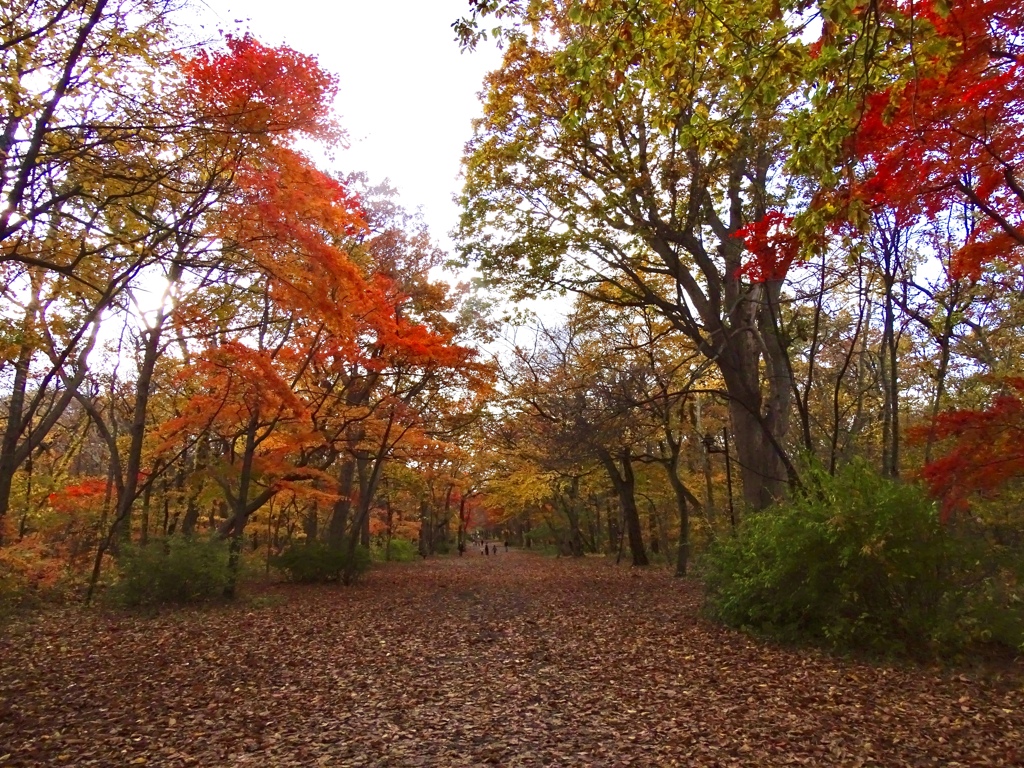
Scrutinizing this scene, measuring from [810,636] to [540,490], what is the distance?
18.1 m

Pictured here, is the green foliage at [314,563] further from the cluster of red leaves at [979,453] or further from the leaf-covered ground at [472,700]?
the cluster of red leaves at [979,453]

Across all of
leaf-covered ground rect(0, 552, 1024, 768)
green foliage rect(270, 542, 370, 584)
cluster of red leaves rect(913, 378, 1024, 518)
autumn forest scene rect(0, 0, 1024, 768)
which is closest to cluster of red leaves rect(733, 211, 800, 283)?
autumn forest scene rect(0, 0, 1024, 768)

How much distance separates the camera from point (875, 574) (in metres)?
6.98

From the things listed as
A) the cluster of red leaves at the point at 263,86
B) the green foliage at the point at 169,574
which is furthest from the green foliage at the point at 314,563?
the cluster of red leaves at the point at 263,86

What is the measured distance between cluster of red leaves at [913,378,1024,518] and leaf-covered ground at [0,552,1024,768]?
1956 mm

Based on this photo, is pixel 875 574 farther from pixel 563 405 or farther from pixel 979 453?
pixel 563 405

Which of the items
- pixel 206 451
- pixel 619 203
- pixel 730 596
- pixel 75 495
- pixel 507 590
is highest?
pixel 619 203

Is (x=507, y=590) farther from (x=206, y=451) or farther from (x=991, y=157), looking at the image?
A: (x=991, y=157)

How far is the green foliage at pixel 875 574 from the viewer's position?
6734mm

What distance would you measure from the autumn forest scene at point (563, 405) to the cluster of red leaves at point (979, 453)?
3 centimetres

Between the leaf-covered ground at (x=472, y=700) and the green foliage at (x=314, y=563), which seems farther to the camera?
the green foliage at (x=314, y=563)

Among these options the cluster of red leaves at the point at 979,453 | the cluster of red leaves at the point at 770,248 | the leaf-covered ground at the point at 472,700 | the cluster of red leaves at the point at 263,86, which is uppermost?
the cluster of red leaves at the point at 263,86

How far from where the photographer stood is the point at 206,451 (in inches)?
572

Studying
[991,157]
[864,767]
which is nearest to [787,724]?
[864,767]
